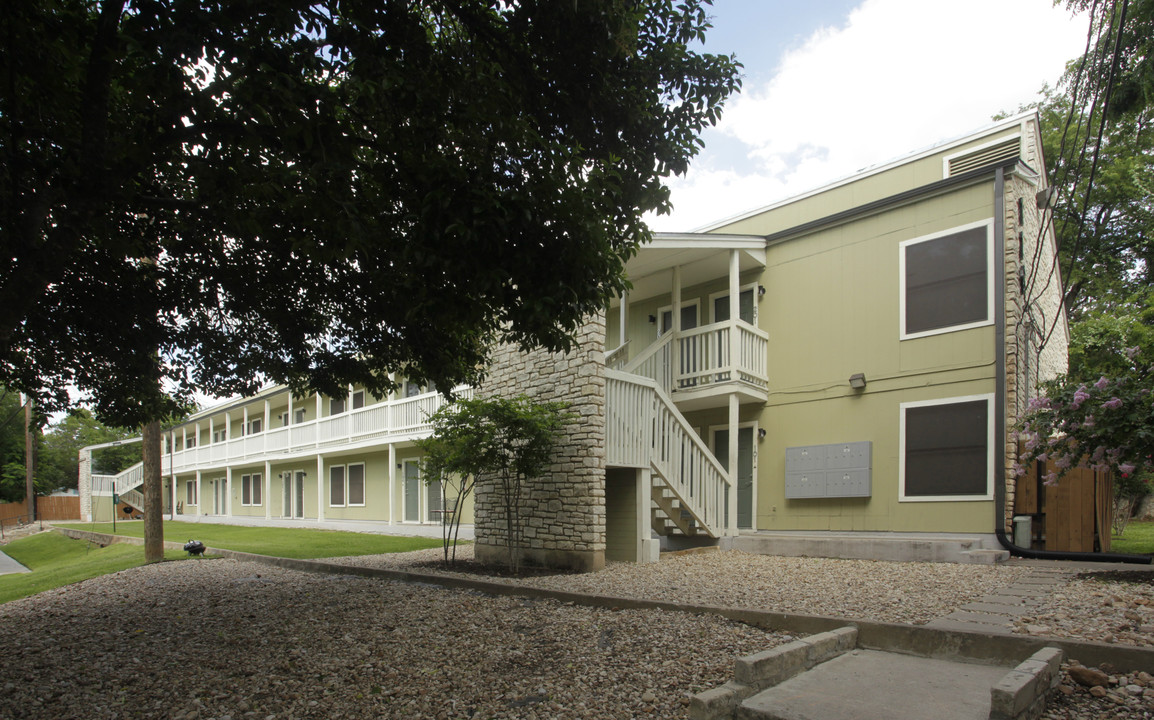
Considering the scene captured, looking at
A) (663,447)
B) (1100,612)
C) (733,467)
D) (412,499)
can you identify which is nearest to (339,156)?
(1100,612)

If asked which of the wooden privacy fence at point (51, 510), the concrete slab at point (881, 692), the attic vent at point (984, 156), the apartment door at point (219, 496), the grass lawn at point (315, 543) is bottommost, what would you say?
the wooden privacy fence at point (51, 510)

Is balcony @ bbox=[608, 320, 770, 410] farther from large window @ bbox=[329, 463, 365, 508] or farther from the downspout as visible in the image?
large window @ bbox=[329, 463, 365, 508]

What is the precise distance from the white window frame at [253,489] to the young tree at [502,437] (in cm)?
2432

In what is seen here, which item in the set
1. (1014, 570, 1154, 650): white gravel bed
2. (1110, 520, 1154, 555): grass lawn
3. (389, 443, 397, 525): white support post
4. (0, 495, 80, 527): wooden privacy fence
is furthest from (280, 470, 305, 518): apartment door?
(1014, 570, 1154, 650): white gravel bed

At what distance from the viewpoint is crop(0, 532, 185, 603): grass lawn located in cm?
1200

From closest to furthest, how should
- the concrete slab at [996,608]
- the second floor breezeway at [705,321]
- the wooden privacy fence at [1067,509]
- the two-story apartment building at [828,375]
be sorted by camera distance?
1. the concrete slab at [996,608]
2. the wooden privacy fence at [1067,509]
3. the two-story apartment building at [828,375]
4. the second floor breezeway at [705,321]

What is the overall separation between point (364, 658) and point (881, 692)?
3685mm

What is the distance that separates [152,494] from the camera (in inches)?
495

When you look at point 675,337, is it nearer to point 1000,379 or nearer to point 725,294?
point 725,294

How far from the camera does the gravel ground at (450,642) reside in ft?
15.0

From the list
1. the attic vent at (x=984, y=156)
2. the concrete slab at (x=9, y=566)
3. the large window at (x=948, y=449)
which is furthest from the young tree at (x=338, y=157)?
the concrete slab at (x=9, y=566)

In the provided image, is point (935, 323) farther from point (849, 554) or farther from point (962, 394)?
point (849, 554)

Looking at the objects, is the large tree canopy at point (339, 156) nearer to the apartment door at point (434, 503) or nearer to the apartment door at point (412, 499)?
the apartment door at point (434, 503)

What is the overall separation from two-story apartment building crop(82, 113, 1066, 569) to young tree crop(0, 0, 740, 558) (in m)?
2.46
